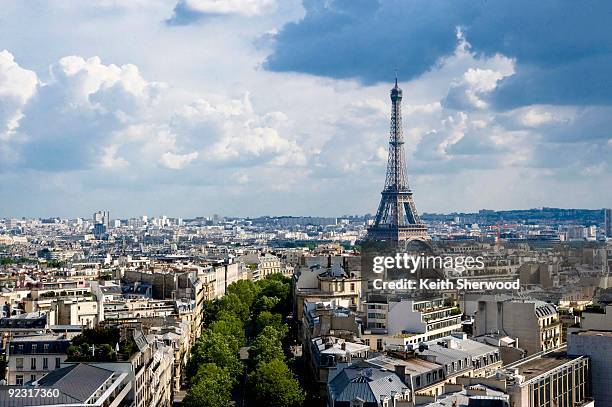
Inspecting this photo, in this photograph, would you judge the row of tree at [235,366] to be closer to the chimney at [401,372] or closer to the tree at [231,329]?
→ the tree at [231,329]

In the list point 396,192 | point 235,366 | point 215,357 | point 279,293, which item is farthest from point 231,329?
point 396,192

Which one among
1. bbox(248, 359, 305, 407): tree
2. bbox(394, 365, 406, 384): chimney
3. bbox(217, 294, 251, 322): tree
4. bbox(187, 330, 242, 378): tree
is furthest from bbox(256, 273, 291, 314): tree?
bbox(394, 365, 406, 384): chimney

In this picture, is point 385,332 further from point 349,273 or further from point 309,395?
point 349,273

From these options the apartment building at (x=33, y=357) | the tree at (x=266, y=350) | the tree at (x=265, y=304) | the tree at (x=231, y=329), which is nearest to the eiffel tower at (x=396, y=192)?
the tree at (x=265, y=304)

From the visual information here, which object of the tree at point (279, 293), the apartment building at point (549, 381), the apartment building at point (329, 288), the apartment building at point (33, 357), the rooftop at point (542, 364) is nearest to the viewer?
the apartment building at point (549, 381)

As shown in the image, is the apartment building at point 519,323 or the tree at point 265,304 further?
the tree at point 265,304

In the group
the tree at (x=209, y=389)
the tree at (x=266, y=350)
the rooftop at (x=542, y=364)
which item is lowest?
the tree at (x=209, y=389)

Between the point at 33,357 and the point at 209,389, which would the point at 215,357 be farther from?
the point at 33,357
